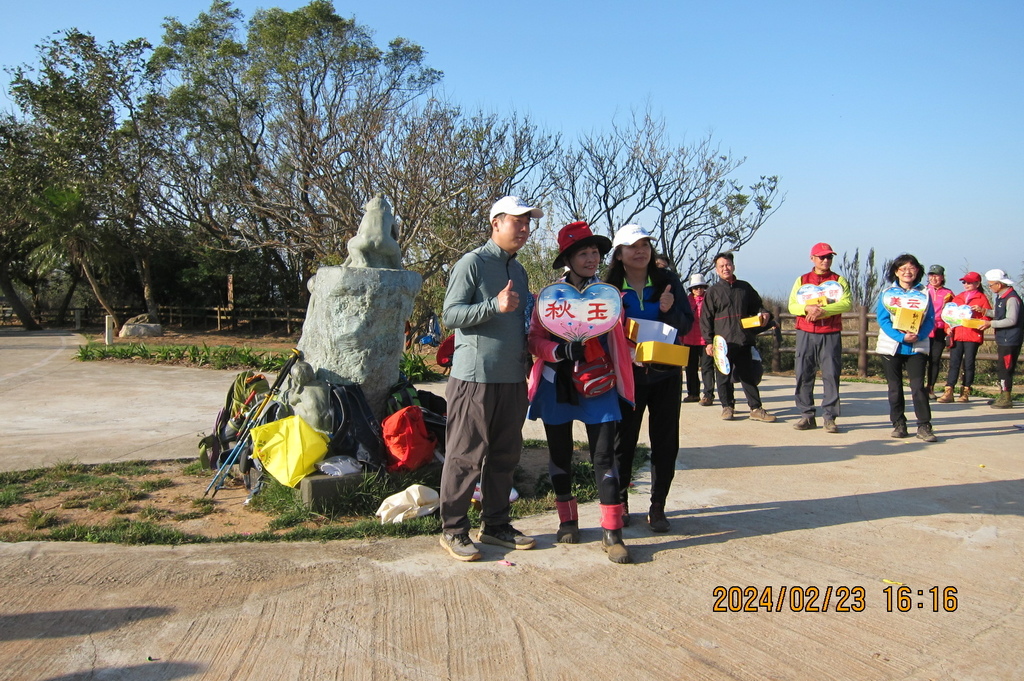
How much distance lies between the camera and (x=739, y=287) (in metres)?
8.05

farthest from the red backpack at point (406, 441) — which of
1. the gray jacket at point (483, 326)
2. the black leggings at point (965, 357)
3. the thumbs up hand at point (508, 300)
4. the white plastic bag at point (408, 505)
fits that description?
the black leggings at point (965, 357)

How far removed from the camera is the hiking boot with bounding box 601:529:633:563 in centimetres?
378

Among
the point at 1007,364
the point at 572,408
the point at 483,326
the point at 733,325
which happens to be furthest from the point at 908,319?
the point at 483,326

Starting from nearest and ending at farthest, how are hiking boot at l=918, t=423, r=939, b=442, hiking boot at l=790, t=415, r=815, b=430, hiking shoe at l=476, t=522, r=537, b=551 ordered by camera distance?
hiking shoe at l=476, t=522, r=537, b=551 < hiking boot at l=918, t=423, r=939, b=442 < hiking boot at l=790, t=415, r=815, b=430

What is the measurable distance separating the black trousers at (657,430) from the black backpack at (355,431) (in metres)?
1.62

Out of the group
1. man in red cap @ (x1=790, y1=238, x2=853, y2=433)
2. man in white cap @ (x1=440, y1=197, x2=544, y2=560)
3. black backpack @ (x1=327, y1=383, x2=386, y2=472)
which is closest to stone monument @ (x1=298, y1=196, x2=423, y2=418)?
black backpack @ (x1=327, y1=383, x2=386, y2=472)

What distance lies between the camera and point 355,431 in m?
4.99

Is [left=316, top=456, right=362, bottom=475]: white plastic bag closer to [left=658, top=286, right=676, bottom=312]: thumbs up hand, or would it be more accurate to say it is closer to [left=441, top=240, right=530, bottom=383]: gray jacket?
[left=441, top=240, right=530, bottom=383]: gray jacket

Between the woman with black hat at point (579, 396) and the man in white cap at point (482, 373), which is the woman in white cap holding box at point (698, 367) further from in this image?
the man in white cap at point (482, 373)

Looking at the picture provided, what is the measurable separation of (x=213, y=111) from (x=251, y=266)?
606 cm

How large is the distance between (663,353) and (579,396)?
1.71 ft

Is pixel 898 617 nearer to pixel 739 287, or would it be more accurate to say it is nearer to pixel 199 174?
pixel 739 287

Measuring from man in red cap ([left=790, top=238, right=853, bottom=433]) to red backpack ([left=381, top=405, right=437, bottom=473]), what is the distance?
431cm

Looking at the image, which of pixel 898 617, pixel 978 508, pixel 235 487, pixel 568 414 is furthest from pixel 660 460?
pixel 235 487
